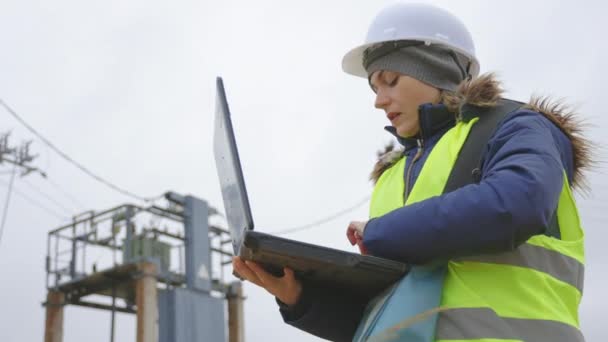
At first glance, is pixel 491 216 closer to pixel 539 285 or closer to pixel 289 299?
pixel 539 285

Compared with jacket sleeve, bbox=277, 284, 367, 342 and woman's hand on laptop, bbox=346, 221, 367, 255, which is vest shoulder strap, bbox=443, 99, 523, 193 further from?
jacket sleeve, bbox=277, 284, 367, 342

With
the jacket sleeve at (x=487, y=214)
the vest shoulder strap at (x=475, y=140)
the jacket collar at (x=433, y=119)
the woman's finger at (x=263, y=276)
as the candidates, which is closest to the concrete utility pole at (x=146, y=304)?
the woman's finger at (x=263, y=276)

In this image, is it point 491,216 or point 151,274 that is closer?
point 491,216

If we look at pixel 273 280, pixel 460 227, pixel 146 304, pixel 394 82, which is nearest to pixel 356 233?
pixel 273 280

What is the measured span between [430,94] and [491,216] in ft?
1.98

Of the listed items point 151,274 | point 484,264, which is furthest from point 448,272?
point 151,274

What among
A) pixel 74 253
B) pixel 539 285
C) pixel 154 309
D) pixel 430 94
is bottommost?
pixel 539 285

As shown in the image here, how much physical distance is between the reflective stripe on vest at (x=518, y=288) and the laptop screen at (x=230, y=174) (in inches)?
16.5

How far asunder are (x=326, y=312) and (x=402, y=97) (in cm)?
61

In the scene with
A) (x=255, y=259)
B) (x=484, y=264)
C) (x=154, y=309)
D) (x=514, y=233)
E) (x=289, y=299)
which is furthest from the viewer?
(x=154, y=309)

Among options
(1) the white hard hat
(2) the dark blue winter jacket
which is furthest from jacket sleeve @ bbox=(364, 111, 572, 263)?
(1) the white hard hat

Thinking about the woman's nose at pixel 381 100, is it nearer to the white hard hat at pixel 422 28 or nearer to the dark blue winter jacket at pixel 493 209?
the white hard hat at pixel 422 28

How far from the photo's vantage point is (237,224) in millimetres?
1756

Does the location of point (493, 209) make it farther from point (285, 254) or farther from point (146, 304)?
point (146, 304)
